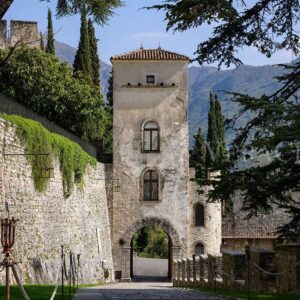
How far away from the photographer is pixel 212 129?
182 feet

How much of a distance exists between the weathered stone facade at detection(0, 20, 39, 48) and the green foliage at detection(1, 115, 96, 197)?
1780 centimetres

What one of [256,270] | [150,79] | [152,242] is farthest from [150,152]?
[152,242]

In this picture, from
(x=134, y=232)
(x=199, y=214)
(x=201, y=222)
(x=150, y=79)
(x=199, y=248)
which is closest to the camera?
(x=134, y=232)


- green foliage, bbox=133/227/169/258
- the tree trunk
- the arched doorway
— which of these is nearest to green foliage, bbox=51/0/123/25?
the tree trunk

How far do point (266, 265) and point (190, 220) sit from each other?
92.6 ft

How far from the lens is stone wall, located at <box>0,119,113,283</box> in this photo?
23156 mm

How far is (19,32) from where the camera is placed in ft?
172

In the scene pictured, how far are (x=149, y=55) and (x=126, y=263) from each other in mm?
12897

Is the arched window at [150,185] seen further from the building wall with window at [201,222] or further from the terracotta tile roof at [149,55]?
the terracotta tile roof at [149,55]

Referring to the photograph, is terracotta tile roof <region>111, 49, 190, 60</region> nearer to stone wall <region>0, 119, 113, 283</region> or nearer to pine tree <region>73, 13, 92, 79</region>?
pine tree <region>73, 13, 92, 79</region>

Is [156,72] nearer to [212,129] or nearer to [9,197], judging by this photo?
[212,129]

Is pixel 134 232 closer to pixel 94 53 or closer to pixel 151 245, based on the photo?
pixel 94 53

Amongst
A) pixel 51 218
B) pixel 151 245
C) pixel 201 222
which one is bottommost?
pixel 151 245

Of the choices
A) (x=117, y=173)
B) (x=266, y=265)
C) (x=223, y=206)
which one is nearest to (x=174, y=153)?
(x=117, y=173)
